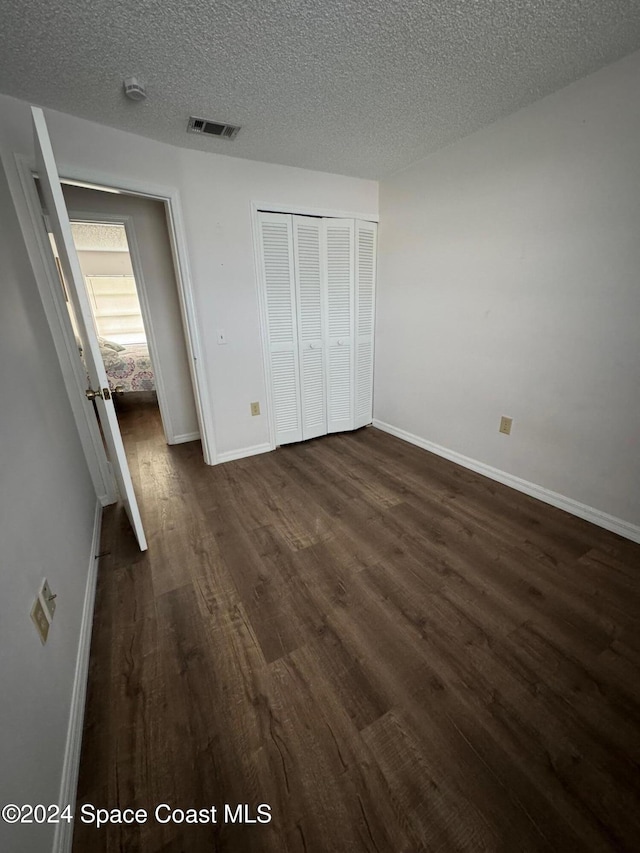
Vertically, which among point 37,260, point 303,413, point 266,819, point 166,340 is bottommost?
point 266,819

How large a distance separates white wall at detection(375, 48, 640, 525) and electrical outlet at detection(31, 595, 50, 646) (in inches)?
102

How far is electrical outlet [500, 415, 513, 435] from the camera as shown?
2.32 metres

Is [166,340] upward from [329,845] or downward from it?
upward

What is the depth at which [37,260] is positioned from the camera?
179 cm

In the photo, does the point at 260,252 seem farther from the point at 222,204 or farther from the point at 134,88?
the point at 134,88

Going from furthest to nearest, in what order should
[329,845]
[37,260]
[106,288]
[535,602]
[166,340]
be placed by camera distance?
[106,288]
[166,340]
[37,260]
[535,602]
[329,845]

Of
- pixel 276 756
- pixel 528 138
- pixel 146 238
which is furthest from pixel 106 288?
pixel 276 756

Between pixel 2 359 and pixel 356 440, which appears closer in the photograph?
pixel 2 359

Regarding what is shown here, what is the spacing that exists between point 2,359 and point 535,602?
7.53 ft

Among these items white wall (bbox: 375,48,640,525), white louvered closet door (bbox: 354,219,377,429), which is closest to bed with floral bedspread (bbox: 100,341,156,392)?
white louvered closet door (bbox: 354,219,377,429)

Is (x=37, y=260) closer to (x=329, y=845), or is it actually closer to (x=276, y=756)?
(x=276, y=756)

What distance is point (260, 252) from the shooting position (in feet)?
8.55

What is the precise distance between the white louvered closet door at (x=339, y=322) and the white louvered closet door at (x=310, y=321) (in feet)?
0.23

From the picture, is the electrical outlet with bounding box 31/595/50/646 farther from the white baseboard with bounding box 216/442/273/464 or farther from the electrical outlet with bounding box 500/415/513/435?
the electrical outlet with bounding box 500/415/513/435
